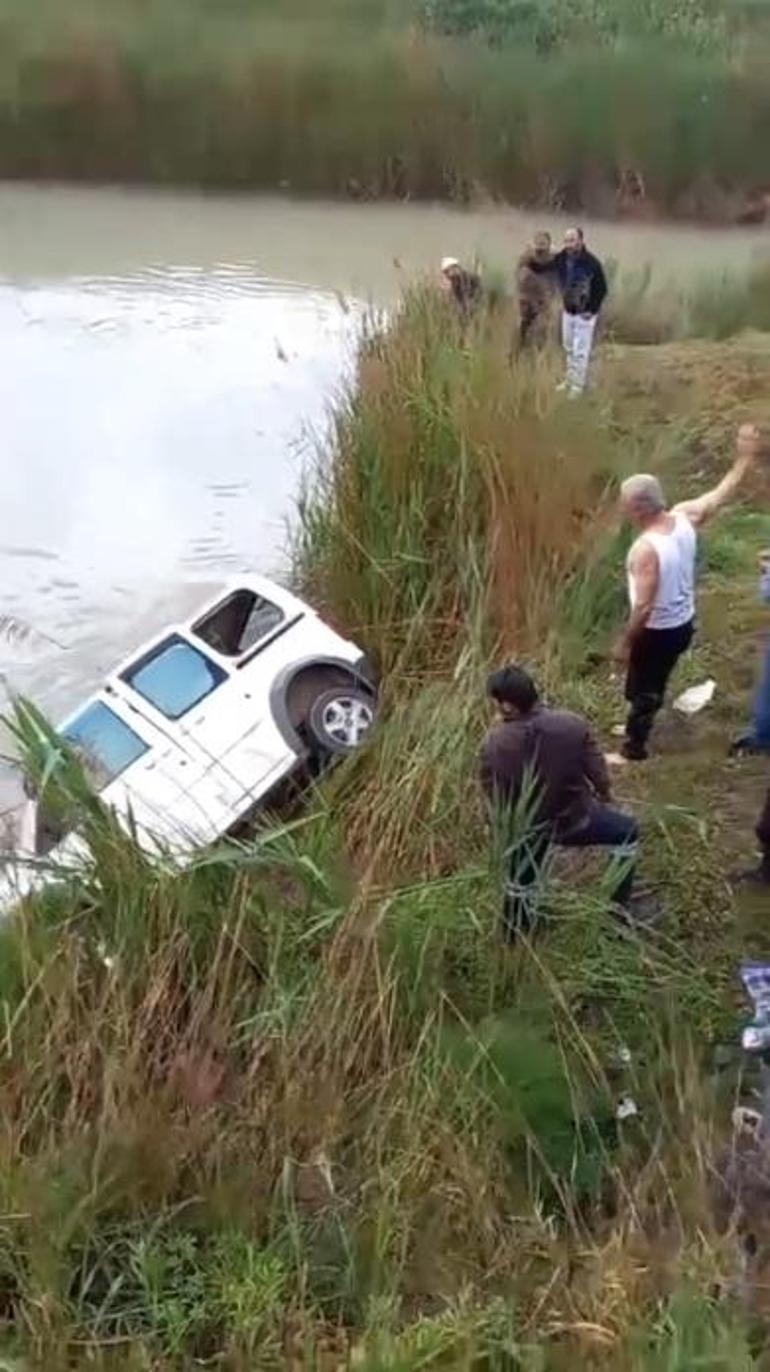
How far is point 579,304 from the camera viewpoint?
1366cm

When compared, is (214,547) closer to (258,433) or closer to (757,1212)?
(258,433)

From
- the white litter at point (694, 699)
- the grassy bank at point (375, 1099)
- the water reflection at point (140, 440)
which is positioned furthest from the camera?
the water reflection at point (140, 440)

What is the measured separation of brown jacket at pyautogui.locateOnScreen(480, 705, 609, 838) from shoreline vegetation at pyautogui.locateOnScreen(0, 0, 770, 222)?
19.3m

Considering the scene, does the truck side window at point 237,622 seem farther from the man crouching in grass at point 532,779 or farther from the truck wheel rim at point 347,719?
the man crouching in grass at point 532,779

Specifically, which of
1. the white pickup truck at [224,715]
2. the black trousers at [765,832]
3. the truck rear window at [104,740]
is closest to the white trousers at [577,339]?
the white pickup truck at [224,715]

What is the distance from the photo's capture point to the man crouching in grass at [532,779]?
6.67m

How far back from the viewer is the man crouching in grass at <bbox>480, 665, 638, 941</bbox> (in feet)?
21.9

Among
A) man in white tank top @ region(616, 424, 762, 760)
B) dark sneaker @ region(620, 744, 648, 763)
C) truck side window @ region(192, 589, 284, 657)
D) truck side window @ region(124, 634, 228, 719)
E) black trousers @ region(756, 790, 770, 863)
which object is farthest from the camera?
truck side window @ region(192, 589, 284, 657)

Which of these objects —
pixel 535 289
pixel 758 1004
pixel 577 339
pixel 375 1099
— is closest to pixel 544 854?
pixel 758 1004

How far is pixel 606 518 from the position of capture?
414 inches

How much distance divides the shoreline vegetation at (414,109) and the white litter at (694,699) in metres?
16.6

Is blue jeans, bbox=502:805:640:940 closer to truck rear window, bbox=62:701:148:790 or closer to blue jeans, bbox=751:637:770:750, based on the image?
blue jeans, bbox=751:637:770:750

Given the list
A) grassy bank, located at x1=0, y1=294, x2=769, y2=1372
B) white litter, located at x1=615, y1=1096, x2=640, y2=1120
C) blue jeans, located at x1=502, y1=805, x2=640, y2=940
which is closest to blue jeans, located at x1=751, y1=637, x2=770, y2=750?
grassy bank, located at x1=0, y1=294, x2=769, y2=1372

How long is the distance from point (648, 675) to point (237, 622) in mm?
2375
